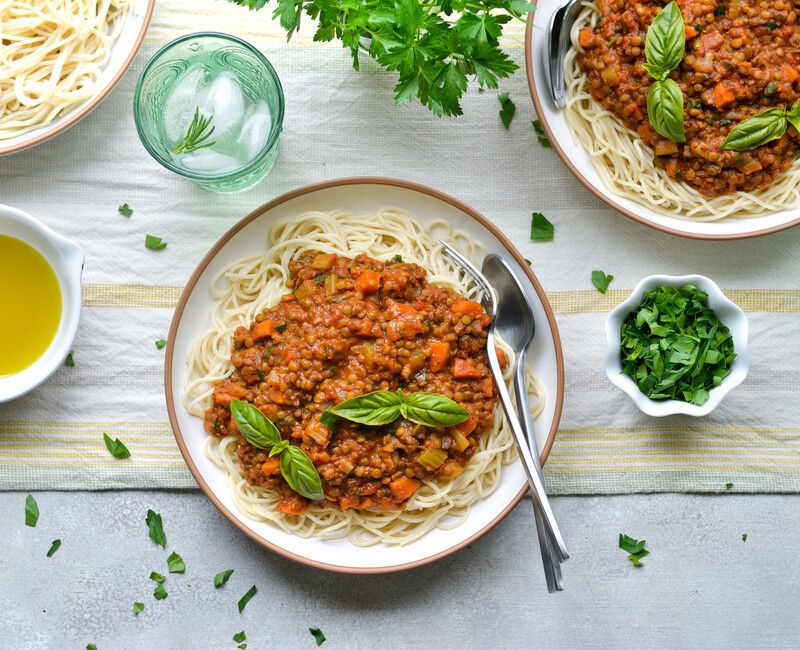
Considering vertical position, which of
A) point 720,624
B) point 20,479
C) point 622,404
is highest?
point 622,404

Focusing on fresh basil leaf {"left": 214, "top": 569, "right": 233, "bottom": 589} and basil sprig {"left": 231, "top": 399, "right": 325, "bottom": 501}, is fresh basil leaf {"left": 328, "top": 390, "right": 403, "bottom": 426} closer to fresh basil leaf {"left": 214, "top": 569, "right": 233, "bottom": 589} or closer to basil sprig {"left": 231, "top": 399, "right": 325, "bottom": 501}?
basil sprig {"left": 231, "top": 399, "right": 325, "bottom": 501}

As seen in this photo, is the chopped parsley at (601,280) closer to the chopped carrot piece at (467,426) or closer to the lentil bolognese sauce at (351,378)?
the lentil bolognese sauce at (351,378)

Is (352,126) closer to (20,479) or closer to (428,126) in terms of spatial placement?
(428,126)

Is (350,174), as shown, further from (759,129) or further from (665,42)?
(759,129)

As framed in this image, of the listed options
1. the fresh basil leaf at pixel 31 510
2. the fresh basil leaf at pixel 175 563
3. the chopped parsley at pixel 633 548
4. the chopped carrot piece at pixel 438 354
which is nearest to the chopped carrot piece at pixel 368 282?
the chopped carrot piece at pixel 438 354

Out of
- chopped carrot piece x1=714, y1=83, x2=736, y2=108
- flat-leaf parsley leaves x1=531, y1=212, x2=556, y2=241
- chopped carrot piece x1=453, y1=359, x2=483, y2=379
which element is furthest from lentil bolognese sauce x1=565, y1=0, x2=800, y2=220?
chopped carrot piece x1=453, y1=359, x2=483, y2=379

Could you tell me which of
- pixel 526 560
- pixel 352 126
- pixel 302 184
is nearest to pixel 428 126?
pixel 352 126
